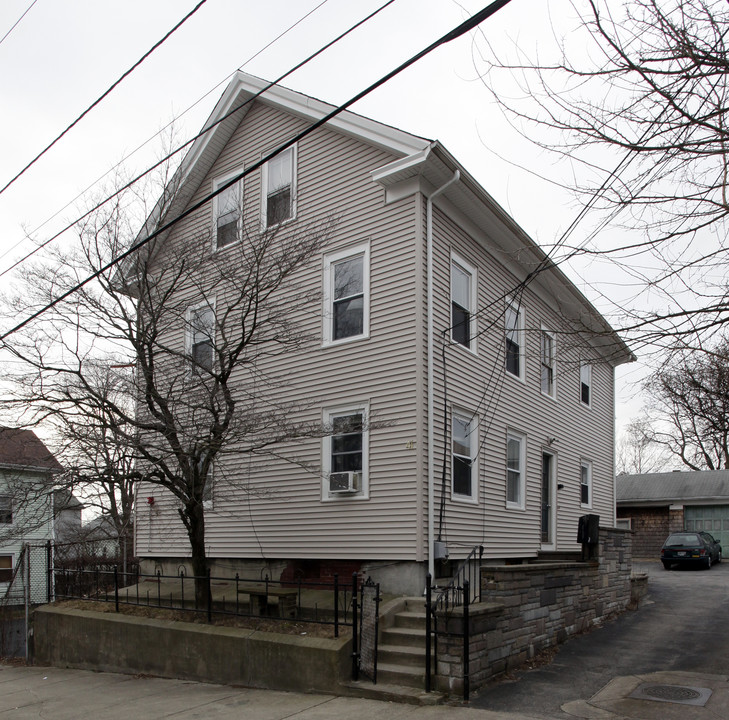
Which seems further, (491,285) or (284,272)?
(491,285)

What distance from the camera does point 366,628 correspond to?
28.9 feet

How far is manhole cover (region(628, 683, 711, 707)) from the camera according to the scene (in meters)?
7.85

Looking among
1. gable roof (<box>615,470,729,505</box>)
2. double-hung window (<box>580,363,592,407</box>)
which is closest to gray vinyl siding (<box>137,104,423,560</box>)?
double-hung window (<box>580,363,592,407</box>)

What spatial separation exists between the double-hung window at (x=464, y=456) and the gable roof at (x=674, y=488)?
1905 cm

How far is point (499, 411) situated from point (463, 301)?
7.48 feet

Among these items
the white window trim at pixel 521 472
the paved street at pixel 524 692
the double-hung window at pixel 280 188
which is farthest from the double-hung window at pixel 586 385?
the double-hung window at pixel 280 188

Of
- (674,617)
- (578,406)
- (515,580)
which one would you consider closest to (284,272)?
(515,580)

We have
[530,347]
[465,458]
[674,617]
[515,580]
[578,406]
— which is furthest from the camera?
[578,406]

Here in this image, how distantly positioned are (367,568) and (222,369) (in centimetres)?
364

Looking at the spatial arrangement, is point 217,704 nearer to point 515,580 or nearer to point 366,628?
point 366,628

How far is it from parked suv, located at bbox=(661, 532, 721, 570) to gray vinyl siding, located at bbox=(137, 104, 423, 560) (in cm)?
1719

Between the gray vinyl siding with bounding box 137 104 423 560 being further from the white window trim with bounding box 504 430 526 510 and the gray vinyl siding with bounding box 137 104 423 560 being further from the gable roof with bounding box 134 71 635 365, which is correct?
the white window trim with bounding box 504 430 526 510

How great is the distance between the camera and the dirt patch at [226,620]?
369 inches

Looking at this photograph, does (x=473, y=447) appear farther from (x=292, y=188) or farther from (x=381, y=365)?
(x=292, y=188)
